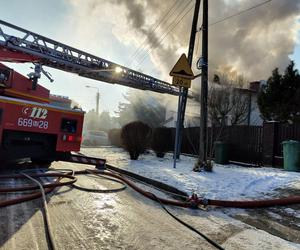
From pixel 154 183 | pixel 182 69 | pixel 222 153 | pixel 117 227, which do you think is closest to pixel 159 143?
pixel 222 153

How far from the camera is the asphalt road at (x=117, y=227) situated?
3.83m

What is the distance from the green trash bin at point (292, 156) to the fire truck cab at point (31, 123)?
665 cm

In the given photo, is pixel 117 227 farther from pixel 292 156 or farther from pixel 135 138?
pixel 135 138

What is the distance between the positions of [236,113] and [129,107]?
25432 mm

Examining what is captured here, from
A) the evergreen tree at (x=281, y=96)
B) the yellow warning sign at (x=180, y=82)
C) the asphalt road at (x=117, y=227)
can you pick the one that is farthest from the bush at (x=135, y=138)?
the evergreen tree at (x=281, y=96)

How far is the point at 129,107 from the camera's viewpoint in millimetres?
48062

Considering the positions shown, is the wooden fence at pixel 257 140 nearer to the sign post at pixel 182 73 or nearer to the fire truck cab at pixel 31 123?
the sign post at pixel 182 73

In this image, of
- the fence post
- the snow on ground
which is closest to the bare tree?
the fence post

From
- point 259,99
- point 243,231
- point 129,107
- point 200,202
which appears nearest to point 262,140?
point 200,202

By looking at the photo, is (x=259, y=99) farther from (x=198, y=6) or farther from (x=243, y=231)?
(x=243, y=231)

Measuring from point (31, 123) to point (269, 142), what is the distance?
29.2ft

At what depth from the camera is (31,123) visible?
26.7 feet

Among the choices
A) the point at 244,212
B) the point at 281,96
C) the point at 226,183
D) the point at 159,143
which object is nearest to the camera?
the point at 244,212

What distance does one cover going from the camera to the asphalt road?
3.83 metres
